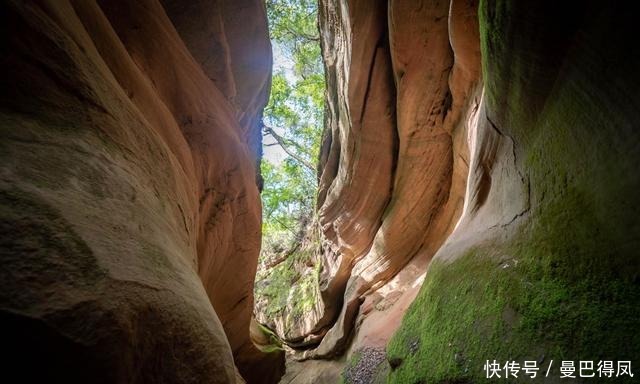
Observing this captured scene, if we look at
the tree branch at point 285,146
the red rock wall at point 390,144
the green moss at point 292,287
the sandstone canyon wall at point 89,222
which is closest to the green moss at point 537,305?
the sandstone canyon wall at point 89,222

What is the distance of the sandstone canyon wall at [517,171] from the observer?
7.23 feet

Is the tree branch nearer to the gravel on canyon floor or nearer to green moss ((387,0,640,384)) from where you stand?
the gravel on canyon floor

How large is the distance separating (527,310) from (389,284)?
20.3 feet

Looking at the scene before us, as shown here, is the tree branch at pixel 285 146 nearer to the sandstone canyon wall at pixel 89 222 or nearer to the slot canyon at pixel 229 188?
the slot canyon at pixel 229 188

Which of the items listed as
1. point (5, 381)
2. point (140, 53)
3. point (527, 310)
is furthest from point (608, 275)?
point (140, 53)

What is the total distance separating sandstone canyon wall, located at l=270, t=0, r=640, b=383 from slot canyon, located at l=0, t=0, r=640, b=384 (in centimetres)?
2

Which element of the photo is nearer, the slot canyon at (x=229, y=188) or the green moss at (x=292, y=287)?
the slot canyon at (x=229, y=188)

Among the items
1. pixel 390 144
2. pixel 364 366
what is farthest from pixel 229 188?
pixel 364 366

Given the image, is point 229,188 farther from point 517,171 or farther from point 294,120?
point 294,120

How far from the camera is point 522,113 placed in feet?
10.7

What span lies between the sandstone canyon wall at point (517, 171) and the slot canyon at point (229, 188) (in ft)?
0.05

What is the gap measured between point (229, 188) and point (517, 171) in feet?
14.8

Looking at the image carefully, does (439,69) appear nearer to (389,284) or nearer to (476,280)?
(476,280)

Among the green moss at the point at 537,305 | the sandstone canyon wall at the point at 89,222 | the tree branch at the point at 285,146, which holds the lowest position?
the green moss at the point at 537,305
